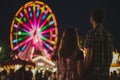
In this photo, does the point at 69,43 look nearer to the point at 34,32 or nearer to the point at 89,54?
the point at 89,54

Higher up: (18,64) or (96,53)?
(96,53)

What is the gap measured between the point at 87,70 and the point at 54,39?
34.2m

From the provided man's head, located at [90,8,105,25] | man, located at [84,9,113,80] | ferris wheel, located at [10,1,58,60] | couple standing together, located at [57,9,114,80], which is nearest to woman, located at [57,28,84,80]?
couple standing together, located at [57,9,114,80]

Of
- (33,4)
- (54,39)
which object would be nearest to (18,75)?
(54,39)

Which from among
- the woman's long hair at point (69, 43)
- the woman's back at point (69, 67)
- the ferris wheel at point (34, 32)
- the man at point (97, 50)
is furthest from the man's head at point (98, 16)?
the ferris wheel at point (34, 32)

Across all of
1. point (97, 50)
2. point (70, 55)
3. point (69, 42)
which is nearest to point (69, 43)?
point (69, 42)

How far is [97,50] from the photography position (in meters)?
5.43

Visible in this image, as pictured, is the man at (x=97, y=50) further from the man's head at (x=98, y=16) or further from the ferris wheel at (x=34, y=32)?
the ferris wheel at (x=34, y=32)

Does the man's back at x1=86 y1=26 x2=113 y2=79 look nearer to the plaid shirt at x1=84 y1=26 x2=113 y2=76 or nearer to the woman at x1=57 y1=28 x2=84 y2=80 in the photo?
the plaid shirt at x1=84 y1=26 x2=113 y2=76

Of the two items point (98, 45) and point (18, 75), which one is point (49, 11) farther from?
point (98, 45)

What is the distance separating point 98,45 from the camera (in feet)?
17.9

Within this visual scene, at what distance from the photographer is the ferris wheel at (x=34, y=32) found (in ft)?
129

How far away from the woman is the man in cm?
19

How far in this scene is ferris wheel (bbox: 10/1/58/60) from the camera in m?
39.2
